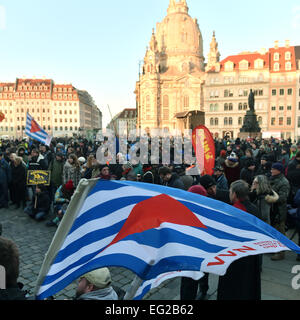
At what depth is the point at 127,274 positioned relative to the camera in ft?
17.0

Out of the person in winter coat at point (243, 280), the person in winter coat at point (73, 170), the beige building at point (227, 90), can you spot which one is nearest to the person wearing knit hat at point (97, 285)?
the person in winter coat at point (243, 280)

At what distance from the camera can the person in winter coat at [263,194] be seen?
5.04 m

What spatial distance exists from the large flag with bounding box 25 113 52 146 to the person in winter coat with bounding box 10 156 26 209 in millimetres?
4083

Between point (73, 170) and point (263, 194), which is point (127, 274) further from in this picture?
point (73, 170)

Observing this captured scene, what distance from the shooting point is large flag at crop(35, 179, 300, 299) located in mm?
1897

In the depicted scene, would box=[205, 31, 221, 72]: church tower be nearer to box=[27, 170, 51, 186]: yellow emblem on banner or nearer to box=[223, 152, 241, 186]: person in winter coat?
box=[223, 152, 241, 186]: person in winter coat

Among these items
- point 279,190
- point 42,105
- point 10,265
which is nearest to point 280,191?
point 279,190

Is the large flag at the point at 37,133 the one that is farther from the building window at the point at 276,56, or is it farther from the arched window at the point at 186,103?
the arched window at the point at 186,103

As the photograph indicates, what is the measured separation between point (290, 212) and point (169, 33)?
91.7 m

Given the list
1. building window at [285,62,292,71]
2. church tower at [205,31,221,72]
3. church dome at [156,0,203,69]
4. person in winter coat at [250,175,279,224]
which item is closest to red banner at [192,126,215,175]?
person in winter coat at [250,175,279,224]

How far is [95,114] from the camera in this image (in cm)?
13500

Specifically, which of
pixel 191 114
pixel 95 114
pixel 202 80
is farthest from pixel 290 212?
pixel 95 114

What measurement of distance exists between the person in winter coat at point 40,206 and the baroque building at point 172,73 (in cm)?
6997

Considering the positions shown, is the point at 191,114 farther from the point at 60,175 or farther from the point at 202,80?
the point at 202,80
